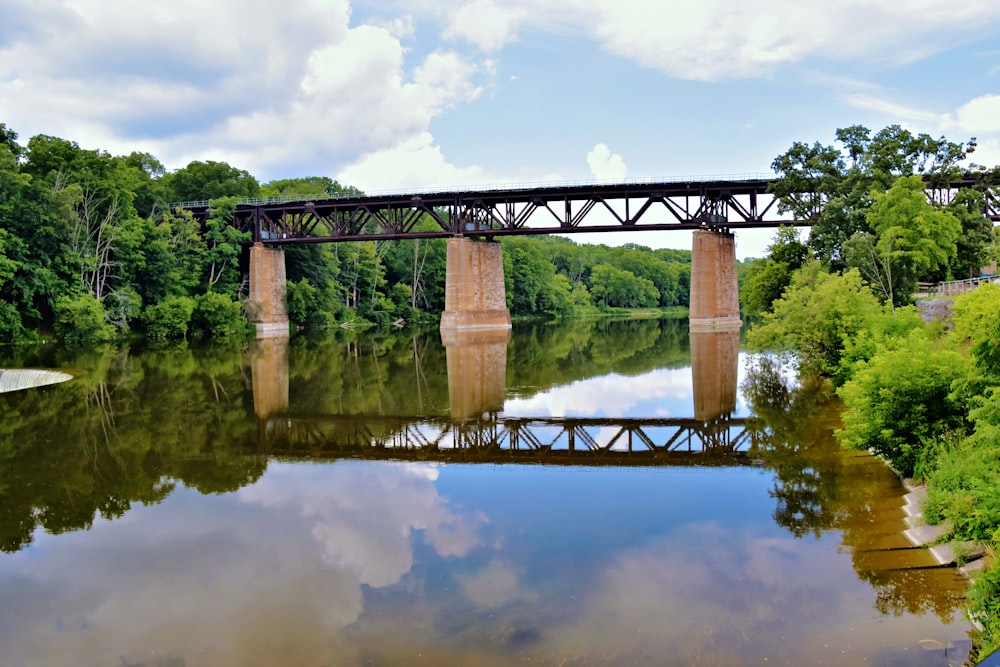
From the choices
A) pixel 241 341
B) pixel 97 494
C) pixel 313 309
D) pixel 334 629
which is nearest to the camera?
pixel 334 629

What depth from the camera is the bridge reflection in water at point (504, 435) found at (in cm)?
1792

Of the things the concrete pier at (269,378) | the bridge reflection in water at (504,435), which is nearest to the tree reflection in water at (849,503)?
the bridge reflection in water at (504,435)

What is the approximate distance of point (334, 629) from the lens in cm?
875

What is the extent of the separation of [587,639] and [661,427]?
528 inches

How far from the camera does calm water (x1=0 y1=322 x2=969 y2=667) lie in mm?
8414

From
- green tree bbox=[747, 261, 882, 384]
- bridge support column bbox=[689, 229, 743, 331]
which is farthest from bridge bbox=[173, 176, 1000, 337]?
green tree bbox=[747, 261, 882, 384]

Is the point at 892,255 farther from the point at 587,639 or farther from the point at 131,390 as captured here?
the point at 131,390

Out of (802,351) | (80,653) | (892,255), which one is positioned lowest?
(80,653)

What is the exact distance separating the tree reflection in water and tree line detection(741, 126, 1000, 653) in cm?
53

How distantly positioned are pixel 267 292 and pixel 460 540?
6388 centimetres

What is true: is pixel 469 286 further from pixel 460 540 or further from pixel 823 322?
pixel 460 540

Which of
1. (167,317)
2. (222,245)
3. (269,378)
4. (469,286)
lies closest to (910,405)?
(269,378)

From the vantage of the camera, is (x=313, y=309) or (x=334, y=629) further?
(x=313, y=309)

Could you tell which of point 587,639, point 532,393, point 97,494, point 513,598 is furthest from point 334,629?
point 532,393
